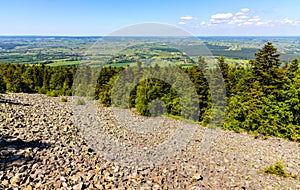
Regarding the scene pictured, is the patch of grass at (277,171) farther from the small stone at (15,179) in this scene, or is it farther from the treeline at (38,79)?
the treeline at (38,79)

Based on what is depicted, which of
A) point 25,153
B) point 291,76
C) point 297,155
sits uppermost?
point 291,76

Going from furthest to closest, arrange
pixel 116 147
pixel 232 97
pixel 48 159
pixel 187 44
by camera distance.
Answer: pixel 232 97 → pixel 116 147 → pixel 187 44 → pixel 48 159

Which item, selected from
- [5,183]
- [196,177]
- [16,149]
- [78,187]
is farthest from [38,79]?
[196,177]

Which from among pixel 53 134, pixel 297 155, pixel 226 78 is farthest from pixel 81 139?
pixel 226 78

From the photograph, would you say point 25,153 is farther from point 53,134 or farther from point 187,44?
point 187,44

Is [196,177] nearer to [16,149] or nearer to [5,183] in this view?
[5,183]

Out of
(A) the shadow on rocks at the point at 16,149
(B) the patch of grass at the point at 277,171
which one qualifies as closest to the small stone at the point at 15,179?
(A) the shadow on rocks at the point at 16,149
